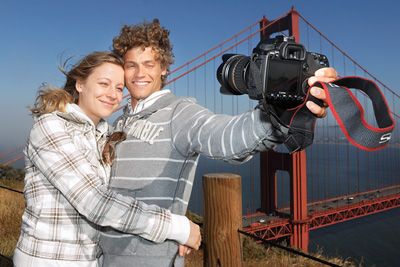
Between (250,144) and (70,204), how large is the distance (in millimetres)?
689

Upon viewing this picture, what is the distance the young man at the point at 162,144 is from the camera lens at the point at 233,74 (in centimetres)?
12

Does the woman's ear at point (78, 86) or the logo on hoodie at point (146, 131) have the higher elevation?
the woman's ear at point (78, 86)

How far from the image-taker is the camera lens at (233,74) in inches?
40.3

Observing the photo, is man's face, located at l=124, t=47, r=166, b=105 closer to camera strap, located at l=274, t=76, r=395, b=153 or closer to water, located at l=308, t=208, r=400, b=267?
camera strap, located at l=274, t=76, r=395, b=153

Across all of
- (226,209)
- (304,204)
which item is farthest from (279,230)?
(226,209)

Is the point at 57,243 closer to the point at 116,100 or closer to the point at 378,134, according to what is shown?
the point at 116,100

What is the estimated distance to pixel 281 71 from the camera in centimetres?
88

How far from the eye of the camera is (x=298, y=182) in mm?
15781

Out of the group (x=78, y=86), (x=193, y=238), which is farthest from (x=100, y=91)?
(x=193, y=238)

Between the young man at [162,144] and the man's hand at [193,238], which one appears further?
the man's hand at [193,238]

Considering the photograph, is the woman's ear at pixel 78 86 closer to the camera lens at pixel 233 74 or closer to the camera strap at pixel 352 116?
the camera lens at pixel 233 74

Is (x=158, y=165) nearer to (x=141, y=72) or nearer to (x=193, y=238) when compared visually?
(x=193, y=238)

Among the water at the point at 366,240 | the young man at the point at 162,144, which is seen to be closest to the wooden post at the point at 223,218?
the young man at the point at 162,144

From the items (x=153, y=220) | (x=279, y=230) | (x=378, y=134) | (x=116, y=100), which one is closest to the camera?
(x=378, y=134)
